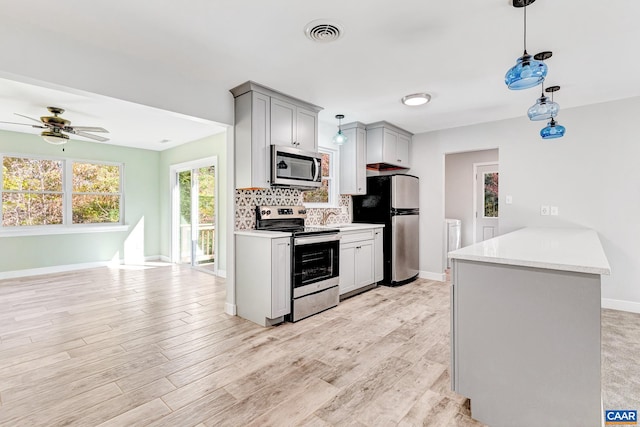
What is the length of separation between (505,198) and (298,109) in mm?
3071

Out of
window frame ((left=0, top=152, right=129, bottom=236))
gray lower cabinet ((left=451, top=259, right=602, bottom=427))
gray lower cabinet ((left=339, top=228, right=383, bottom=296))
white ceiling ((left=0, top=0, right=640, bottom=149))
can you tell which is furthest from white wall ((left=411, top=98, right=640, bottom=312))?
window frame ((left=0, top=152, right=129, bottom=236))

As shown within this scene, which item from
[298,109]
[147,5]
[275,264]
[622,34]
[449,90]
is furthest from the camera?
[298,109]

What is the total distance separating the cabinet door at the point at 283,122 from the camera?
3365mm

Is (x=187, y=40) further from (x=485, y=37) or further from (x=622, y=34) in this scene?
(x=622, y=34)

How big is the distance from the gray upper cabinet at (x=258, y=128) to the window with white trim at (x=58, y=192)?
4.36m

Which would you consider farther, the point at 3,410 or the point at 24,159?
the point at 24,159

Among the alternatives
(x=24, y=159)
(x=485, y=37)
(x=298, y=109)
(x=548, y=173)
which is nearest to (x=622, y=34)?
(x=485, y=37)

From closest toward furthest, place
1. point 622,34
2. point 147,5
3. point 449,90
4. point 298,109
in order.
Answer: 1. point 147,5
2. point 622,34
3. point 449,90
4. point 298,109

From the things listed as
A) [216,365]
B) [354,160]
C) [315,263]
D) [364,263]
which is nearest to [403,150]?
[354,160]

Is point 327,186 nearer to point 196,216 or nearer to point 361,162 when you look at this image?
point 361,162

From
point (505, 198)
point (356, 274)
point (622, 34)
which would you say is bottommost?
point (356, 274)

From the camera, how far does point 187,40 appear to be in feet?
7.64

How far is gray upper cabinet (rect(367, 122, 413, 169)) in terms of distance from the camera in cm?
459

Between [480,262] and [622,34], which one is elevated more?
[622,34]
